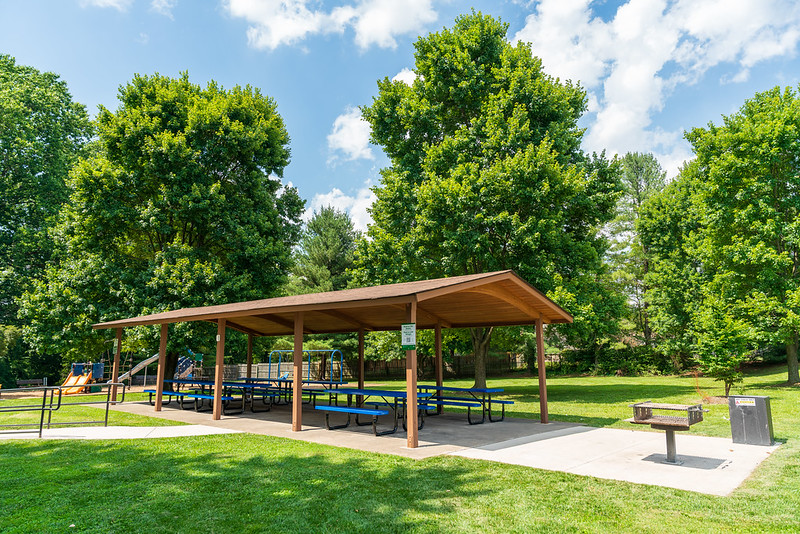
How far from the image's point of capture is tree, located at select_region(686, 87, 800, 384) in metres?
18.6

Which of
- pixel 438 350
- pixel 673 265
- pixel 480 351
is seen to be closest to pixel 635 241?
pixel 673 265

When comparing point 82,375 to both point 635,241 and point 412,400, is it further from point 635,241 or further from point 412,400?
point 635,241

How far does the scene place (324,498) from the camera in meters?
4.89

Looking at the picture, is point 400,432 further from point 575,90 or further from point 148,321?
point 575,90

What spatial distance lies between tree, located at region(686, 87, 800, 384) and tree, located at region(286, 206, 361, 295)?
2107cm

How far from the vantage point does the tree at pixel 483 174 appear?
16859 millimetres

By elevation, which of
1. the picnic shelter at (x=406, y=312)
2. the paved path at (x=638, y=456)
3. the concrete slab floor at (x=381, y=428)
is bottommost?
the concrete slab floor at (x=381, y=428)

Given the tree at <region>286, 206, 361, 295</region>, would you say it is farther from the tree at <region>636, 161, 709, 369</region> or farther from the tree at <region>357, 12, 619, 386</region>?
the tree at <region>636, 161, 709, 369</region>

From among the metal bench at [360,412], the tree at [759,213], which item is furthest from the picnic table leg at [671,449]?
the tree at [759,213]

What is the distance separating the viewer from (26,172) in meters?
26.5

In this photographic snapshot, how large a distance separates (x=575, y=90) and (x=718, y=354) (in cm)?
1269

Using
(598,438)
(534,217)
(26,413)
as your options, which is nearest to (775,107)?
(534,217)

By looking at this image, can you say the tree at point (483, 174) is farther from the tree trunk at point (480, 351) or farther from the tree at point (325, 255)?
the tree at point (325, 255)

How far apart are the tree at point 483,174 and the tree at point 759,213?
17.9 ft
